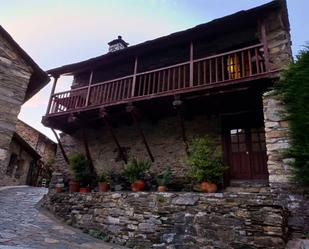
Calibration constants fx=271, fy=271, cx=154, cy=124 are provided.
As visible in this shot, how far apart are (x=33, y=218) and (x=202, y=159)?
163 inches

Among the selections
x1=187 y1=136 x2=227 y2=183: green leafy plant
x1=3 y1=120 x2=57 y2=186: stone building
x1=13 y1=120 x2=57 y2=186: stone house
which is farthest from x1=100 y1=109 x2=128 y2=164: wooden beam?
x1=13 y1=120 x2=57 y2=186: stone house

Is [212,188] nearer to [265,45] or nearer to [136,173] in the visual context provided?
[136,173]

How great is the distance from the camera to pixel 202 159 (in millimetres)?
6223

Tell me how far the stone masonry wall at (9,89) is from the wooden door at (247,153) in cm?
554

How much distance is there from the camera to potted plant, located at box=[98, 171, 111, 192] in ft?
24.5

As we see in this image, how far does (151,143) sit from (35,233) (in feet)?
12.9

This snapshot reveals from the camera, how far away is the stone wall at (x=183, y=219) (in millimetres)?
4270

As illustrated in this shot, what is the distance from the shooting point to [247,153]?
6.89 m

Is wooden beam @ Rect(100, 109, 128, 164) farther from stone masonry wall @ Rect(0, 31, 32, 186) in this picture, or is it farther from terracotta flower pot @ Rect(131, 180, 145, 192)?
stone masonry wall @ Rect(0, 31, 32, 186)

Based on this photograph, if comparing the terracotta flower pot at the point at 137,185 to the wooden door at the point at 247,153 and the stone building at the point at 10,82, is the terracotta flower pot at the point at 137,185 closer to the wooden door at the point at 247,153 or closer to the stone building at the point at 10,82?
the wooden door at the point at 247,153

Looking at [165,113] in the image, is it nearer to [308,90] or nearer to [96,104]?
[96,104]

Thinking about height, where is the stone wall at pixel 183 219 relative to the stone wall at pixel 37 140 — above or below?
below

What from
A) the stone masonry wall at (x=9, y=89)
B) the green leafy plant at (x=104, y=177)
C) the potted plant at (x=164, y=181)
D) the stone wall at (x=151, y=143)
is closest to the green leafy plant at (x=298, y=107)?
the stone wall at (x=151, y=143)

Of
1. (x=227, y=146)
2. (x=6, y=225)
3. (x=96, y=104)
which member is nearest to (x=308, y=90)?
(x=227, y=146)
